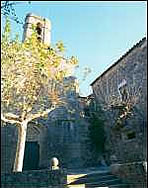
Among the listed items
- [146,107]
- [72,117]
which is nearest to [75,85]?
[72,117]

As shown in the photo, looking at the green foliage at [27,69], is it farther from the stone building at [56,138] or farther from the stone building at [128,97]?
the stone building at [128,97]

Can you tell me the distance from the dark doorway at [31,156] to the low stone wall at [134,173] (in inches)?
283

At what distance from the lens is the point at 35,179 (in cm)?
1006

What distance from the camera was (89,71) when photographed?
564 inches

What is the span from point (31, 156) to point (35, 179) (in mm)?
6485

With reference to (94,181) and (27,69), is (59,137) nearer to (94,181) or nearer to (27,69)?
(27,69)

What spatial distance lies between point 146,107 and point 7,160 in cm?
893

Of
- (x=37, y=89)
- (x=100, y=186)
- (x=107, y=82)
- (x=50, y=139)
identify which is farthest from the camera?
(x=107, y=82)

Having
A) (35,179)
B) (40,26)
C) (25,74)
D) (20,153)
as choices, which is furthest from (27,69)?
(40,26)

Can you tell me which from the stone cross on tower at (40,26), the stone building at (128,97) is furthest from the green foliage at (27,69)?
the stone cross on tower at (40,26)

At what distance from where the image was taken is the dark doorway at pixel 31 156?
1619 centimetres

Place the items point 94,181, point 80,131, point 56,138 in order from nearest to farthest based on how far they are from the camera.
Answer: point 94,181 < point 56,138 < point 80,131

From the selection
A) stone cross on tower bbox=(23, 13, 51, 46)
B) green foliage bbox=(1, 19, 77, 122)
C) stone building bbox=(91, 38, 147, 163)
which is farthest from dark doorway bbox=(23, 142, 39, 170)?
stone cross on tower bbox=(23, 13, 51, 46)

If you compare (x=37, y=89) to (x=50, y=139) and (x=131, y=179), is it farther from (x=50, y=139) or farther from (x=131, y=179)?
(x=131, y=179)
